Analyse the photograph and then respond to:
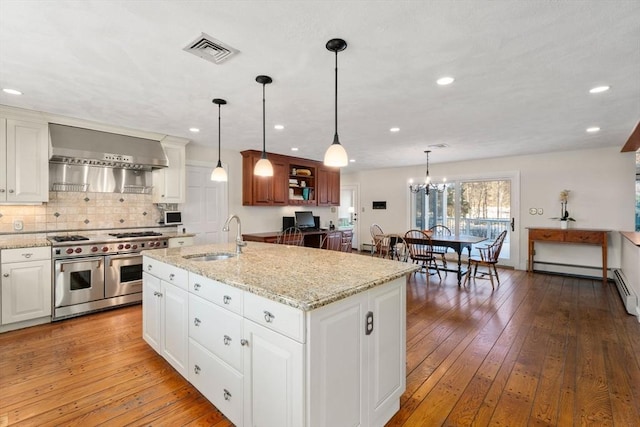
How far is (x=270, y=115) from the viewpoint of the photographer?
353cm

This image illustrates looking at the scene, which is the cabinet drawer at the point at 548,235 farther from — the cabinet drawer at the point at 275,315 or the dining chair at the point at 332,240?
the cabinet drawer at the point at 275,315

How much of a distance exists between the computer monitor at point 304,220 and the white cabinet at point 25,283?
4.02m

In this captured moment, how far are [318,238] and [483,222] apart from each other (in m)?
3.63

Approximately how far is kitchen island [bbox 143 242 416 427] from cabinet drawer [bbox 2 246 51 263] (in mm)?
2059

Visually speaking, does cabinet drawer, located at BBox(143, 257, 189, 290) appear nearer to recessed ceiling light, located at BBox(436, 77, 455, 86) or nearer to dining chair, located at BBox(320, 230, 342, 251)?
recessed ceiling light, located at BBox(436, 77, 455, 86)

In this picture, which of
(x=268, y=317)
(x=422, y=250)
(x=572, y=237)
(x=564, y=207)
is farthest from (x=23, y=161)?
(x=564, y=207)

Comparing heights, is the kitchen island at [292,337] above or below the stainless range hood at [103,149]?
below

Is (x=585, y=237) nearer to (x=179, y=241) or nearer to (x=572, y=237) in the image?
(x=572, y=237)

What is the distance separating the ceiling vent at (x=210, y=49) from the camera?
1.97 metres

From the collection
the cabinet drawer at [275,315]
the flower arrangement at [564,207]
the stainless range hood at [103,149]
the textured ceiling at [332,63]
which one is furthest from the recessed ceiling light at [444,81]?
the flower arrangement at [564,207]

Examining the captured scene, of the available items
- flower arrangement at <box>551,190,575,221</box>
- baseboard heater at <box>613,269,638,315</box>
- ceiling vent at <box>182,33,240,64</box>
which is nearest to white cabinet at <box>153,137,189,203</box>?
ceiling vent at <box>182,33,240,64</box>

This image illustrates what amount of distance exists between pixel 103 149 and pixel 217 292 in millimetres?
3116

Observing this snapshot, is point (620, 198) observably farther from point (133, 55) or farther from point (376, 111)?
point (133, 55)

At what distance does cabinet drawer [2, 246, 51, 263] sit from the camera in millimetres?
3121
